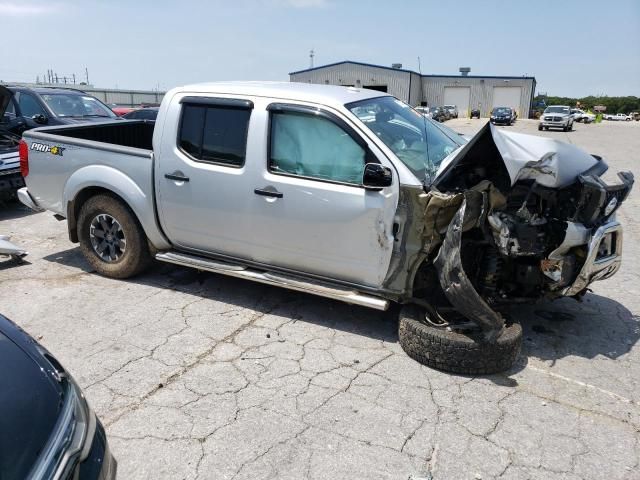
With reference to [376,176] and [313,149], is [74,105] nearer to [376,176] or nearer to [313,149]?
[313,149]

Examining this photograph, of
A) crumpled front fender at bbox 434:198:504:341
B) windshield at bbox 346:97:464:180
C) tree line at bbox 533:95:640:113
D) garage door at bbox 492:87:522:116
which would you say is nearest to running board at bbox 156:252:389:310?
crumpled front fender at bbox 434:198:504:341

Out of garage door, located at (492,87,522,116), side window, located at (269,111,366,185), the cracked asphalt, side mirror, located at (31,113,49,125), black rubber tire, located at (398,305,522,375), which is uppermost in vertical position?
garage door, located at (492,87,522,116)

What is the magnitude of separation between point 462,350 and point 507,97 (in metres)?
60.6

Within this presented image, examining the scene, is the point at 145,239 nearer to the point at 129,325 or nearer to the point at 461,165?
the point at 129,325

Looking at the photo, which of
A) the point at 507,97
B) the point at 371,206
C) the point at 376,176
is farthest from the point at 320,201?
the point at 507,97

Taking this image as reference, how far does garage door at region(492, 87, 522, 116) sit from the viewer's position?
2282 inches

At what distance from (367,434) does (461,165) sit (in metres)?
2.04

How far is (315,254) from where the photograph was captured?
165 inches

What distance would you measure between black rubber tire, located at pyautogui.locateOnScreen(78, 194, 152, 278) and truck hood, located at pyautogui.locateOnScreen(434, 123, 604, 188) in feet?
9.67

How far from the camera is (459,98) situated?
194ft

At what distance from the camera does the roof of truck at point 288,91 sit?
4203 mm

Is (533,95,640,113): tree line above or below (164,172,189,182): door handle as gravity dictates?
above

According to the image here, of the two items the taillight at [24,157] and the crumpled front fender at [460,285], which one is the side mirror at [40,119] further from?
the crumpled front fender at [460,285]

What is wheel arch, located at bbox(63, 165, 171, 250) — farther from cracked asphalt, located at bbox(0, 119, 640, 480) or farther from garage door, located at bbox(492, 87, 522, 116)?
garage door, located at bbox(492, 87, 522, 116)
